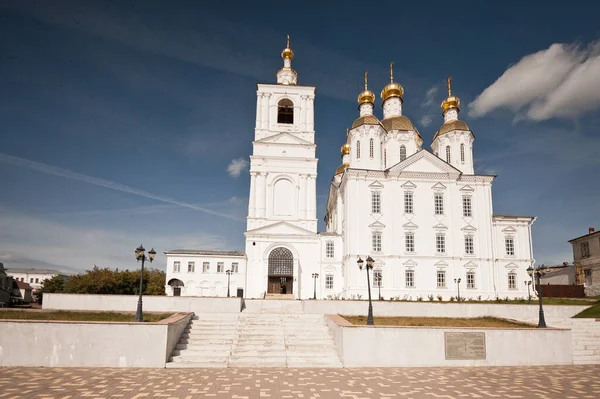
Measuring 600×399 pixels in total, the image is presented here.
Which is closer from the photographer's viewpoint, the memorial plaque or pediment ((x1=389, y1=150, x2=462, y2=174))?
the memorial plaque

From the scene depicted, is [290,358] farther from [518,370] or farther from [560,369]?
[560,369]

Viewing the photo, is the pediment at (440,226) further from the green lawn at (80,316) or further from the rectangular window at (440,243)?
the green lawn at (80,316)

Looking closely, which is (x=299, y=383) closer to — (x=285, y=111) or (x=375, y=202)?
(x=375, y=202)

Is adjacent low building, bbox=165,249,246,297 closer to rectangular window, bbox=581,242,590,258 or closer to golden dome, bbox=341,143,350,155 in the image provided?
golden dome, bbox=341,143,350,155

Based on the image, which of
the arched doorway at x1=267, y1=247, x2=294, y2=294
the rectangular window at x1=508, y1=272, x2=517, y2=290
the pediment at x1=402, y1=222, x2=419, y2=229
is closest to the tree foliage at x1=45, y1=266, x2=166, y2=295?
the arched doorway at x1=267, y1=247, x2=294, y2=294

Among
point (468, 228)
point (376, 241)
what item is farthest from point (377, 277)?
point (468, 228)

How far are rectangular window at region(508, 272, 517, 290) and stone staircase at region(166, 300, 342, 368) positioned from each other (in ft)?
88.3

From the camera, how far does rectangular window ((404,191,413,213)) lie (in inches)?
1606

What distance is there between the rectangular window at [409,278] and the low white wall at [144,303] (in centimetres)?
1953

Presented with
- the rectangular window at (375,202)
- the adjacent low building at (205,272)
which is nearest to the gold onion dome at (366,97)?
the rectangular window at (375,202)

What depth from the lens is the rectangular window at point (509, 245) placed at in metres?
41.5

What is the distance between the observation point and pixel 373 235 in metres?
39.9

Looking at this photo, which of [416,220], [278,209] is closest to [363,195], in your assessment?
[416,220]

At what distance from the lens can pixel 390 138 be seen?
46.4 m
